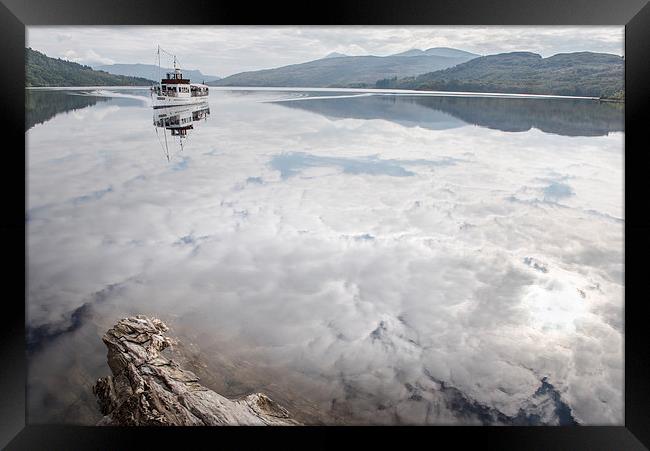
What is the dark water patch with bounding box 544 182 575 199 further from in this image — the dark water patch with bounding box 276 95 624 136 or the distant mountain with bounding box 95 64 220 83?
the distant mountain with bounding box 95 64 220 83

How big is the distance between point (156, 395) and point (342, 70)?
10.2 feet

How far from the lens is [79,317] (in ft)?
12.9

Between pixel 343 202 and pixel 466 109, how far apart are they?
1.35m

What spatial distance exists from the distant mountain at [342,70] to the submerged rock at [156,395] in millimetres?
2238

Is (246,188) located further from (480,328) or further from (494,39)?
(494,39)

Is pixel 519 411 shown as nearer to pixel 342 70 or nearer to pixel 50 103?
pixel 342 70

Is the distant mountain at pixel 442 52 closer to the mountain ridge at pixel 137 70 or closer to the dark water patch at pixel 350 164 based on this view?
the dark water patch at pixel 350 164

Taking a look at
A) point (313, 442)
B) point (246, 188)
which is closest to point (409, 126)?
point (246, 188)

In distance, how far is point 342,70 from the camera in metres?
4.64

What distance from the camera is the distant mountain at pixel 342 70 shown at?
4.48 meters

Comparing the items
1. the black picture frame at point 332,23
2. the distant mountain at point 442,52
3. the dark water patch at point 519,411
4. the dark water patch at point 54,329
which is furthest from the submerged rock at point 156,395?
the distant mountain at point 442,52

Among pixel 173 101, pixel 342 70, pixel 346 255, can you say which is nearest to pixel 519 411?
pixel 346 255

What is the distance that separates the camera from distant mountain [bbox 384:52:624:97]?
13.8ft

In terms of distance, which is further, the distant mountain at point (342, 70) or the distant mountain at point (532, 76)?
the distant mountain at point (342, 70)
